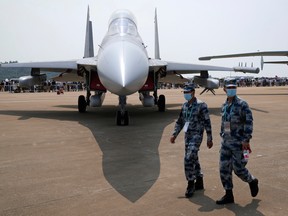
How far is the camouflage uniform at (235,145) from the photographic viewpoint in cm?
424

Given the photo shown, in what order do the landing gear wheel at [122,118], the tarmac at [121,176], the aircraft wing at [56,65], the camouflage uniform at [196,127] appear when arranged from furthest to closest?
the aircraft wing at [56,65] → the landing gear wheel at [122,118] → the camouflage uniform at [196,127] → the tarmac at [121,176]

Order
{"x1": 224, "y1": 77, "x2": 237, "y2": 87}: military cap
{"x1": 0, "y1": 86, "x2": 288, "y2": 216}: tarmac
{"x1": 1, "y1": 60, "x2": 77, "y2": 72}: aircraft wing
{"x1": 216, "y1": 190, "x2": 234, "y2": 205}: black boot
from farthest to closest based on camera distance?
{"x1": 1, "y1": 60, "x2": 77, "y2": 72}: aircraft wing < {"x1": 224, "y1": 77, "x2": 237, "y2": 87}: military cap < {"x1": 216, "y1": 190, "x2": 234, "y2": 205}: black boot < {"x1": 0, "y1": 86, "x2": 288, "y2": 216}: tarmac

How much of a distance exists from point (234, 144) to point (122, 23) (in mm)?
9561

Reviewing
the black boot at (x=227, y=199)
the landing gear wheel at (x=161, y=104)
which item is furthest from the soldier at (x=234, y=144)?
the landing gear wheel at (x=161, y=104)

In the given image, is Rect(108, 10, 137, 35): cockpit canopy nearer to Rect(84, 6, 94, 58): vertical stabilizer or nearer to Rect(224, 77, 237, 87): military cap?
Rect(84, 6, 94, 58): vertical stabilizer

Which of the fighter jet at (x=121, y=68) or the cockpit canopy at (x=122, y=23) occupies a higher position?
the cockpit canopy at (x=122, y=23)

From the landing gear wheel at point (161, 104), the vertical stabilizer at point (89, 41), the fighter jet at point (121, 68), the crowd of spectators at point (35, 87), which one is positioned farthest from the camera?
the crowd of spectators at point (35, 87)

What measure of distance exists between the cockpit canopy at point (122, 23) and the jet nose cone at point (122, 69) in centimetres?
336

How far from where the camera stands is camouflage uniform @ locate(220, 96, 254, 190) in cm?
424

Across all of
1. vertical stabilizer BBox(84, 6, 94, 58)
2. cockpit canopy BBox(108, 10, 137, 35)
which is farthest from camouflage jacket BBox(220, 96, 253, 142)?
vertical stabilizer BBox(84, 6, 94, 58)

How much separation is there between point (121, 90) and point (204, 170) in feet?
10.2

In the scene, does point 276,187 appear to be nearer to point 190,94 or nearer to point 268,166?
point 268,166

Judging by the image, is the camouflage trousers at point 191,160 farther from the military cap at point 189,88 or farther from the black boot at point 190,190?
the military cap at point 189,88

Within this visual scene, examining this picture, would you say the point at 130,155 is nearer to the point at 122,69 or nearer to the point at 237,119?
the point at 122,69
